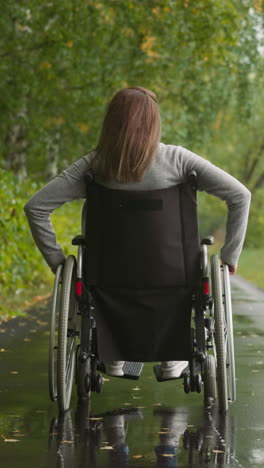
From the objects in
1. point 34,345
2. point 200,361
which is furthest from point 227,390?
point 34,345

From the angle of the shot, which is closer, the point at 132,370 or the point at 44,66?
the point at 132,370

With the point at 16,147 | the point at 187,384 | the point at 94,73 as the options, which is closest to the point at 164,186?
the point at 187,384

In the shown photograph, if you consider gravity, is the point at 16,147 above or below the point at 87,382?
below

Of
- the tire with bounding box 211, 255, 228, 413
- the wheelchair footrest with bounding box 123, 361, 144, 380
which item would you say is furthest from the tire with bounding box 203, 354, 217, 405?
the wheelchair footrest with bounding box 123, 361, 144, 380

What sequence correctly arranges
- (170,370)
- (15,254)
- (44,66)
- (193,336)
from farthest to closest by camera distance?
(44,66) < (15,254) < (170,370) < (193,336)

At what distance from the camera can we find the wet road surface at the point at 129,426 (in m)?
4.50

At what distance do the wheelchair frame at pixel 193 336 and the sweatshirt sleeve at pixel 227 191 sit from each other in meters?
0.12

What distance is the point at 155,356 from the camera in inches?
222

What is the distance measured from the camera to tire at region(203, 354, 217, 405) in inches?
226

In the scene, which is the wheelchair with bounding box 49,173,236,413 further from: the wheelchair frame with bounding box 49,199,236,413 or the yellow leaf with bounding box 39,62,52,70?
the yellow leaf with bounding box 39,62,52,70

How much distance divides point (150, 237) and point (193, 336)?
59cm

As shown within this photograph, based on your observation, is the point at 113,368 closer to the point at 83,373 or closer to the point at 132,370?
the point at 132,370

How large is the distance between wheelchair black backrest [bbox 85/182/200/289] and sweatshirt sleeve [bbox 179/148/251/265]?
0.09 metres

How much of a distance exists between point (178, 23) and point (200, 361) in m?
10.6
